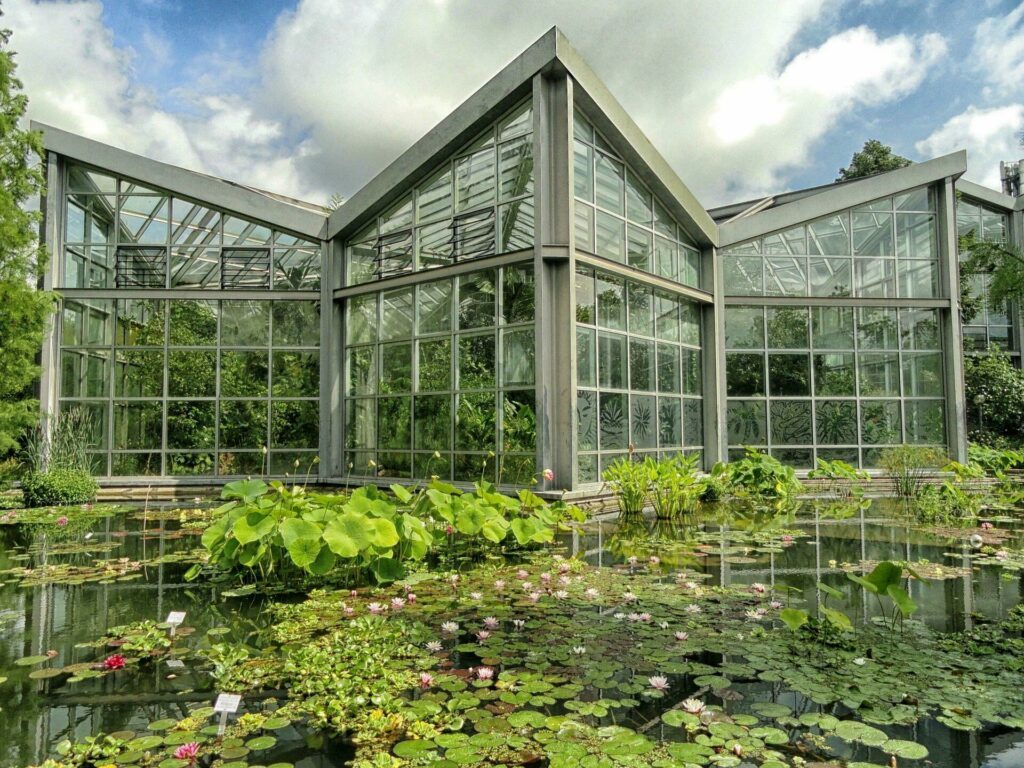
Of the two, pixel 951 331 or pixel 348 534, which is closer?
pixel 348 534

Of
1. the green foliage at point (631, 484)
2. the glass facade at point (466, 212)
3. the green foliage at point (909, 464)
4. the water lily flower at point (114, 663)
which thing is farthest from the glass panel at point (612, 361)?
the water lily flower at point (114, 663)

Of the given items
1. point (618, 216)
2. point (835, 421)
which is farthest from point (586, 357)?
point (835, 421)

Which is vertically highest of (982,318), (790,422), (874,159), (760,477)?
(874,159)

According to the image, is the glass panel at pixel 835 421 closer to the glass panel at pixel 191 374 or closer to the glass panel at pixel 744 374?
the glass panel at pixel 744 374

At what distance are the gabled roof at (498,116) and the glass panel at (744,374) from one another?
2.32 metres

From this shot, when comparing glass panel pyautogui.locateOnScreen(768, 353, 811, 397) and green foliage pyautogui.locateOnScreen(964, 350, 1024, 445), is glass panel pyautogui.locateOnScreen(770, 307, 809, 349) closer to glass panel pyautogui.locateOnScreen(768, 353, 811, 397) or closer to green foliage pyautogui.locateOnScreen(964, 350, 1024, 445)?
glass panel pyautogui.locateOnScreen(768, 353, 811, 397)

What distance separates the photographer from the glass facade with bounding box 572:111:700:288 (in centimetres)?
948

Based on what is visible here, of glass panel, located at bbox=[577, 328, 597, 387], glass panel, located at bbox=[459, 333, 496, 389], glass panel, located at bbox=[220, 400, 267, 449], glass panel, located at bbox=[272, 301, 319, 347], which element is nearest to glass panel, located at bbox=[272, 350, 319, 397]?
glass panel, located at bbox=[272, 301, 319, 347]

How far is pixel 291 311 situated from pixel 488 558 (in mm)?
7682

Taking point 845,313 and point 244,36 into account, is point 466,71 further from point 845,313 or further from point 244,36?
point 845,313

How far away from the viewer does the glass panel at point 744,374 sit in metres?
12.4

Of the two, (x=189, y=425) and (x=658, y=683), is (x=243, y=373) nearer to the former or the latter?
(x=189, y=425)

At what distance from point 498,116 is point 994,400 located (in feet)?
46.7

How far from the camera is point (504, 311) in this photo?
924cm
